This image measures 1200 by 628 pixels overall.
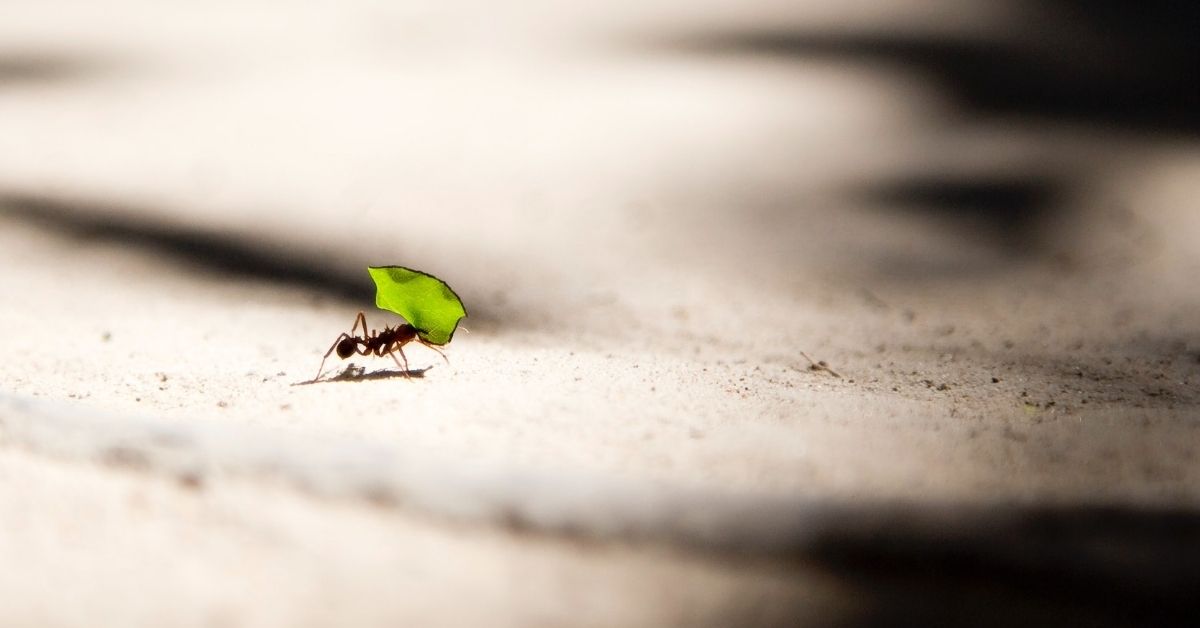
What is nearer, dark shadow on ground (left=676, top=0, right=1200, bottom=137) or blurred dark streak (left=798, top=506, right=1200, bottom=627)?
blurred dark streak (left=798, top=506, right=1200, bottom=627)

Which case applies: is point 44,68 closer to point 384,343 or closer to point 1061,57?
point 384,343

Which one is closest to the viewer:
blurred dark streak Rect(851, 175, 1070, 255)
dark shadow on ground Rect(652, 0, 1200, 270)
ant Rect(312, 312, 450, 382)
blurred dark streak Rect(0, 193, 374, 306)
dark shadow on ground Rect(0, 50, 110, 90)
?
ant Rect(312, 312, 450, 382)

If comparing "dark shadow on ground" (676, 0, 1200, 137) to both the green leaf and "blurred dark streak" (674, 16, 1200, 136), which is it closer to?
"blurred dark streak" (674, 16, 1200, 136)

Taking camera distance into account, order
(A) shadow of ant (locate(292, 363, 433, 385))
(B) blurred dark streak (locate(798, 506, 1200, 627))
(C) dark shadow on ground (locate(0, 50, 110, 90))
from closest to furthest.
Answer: (B) blurred dark streak (locate(798, 506, 1200, 627)) < (A) shadow of ant (locate(292, 363, 433, 385)) < (C) dark shadow on ground (locate(0, 50, 110, 90))

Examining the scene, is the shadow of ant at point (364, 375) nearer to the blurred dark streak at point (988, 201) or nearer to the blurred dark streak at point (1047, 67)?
the blurred dark streak at point (988, 201)

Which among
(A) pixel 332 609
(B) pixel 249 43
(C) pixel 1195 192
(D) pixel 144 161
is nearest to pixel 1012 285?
(C) pixel 1195 192

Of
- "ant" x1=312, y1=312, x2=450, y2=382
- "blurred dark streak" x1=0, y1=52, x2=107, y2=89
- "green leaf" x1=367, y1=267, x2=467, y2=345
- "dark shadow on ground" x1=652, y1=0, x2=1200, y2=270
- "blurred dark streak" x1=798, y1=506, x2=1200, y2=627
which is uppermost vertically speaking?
"dark shadow on ground" x1=652, y1=0, x2=1200, y2=270

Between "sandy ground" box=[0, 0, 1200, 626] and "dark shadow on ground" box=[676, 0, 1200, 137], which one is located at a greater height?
"dark shadow on ground" box=[676, 0, 1200, 137]

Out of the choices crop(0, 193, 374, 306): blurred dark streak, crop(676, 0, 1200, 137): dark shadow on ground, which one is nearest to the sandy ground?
crop(0, 193, 374, 306): blurred dark streak
